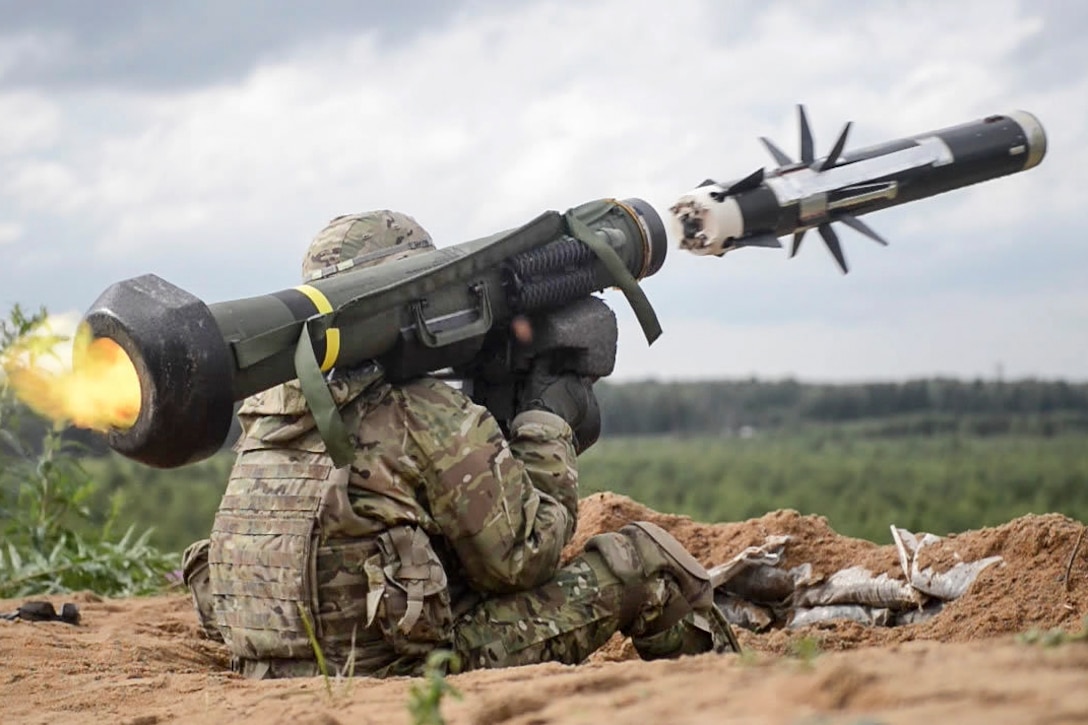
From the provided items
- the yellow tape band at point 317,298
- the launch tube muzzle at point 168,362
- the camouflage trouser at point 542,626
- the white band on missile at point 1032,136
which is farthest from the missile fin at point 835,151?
the launch tube muzzle at point 168,362

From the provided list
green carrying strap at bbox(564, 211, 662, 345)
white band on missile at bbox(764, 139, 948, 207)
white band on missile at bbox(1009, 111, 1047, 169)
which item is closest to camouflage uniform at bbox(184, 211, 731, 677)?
green carrying strap at bbox(564, 211, 662, 345)

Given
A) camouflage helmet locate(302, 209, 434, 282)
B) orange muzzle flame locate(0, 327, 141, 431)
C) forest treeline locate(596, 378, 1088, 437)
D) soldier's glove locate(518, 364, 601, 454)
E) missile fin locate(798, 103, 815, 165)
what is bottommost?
forest treeline locate(596, 378, 1088, 437)

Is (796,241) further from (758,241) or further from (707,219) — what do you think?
(707,219)

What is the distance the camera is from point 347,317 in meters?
4.30

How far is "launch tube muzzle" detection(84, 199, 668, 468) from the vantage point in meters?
3.93

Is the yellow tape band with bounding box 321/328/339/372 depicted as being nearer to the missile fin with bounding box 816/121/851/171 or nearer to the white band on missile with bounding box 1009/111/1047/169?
the missile fin with bounding box 816/121/851/171

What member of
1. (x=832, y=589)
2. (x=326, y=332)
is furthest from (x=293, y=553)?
(x=832, y=589)

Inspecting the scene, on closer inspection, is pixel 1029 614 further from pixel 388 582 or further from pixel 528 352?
pixel 388 582

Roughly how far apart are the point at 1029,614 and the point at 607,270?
80.9 inches

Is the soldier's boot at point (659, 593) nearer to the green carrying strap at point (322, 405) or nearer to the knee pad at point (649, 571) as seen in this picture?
the knee pad at point (649, 571)

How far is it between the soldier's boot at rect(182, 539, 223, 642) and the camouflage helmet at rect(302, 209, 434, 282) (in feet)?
3.66

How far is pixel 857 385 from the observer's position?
44.6 meters

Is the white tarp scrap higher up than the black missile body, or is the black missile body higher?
the black missile body

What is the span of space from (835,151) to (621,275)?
1498mm
